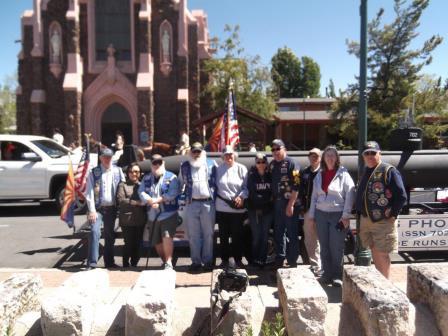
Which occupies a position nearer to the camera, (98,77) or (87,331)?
(87,331)

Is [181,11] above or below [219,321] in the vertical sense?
above

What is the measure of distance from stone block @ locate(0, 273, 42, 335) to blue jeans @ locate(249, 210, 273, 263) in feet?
9.36

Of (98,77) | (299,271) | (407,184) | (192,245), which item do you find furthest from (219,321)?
(98,77)

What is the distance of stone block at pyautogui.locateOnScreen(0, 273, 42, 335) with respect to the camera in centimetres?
364

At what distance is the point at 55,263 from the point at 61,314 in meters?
4.40

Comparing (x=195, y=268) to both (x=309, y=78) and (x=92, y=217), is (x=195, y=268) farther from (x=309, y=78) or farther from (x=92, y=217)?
(x=309, y=78)

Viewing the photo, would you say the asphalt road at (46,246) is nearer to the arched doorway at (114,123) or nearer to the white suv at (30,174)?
the white suv at (30,174)

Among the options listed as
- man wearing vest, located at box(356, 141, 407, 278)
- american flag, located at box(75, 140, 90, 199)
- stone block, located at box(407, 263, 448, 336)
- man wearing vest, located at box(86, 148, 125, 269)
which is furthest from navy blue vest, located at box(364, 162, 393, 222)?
american flag, located at box(75, 140, 90, 199)

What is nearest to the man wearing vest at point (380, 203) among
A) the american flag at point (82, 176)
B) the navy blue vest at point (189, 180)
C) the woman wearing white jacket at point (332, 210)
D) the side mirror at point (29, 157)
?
the woman wearing white jacket at point (332, 210)

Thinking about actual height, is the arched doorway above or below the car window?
above

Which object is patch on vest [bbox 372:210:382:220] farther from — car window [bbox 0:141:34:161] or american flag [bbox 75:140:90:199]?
car window [bbox 0:141:34:161]

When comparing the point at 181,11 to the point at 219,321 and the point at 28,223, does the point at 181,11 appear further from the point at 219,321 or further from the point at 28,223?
the point at 219,321

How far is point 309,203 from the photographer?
238 inches

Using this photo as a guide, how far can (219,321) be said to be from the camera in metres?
3.62
